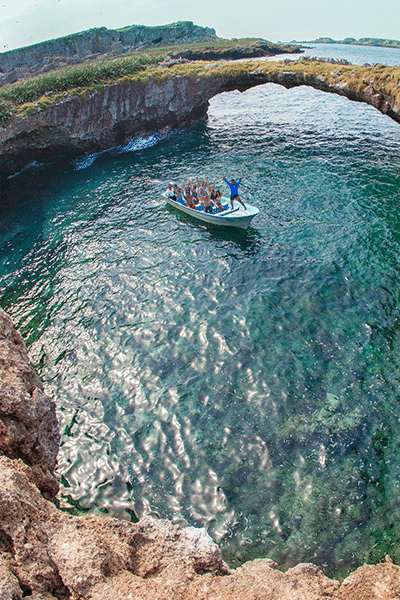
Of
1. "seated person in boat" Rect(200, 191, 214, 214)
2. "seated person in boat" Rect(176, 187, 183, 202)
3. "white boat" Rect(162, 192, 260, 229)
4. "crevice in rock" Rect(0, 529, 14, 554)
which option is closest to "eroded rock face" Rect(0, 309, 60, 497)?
"crevice in rock" Rect(0, 529, 14, 554)

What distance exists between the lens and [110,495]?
10.3m

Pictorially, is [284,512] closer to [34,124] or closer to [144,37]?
[34,124]

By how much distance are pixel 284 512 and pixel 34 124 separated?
37.6 m

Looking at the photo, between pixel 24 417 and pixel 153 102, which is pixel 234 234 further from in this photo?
pixel 153 102

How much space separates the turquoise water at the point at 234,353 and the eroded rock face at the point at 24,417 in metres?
0.98

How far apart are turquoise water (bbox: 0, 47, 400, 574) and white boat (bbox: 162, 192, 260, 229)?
2.25 ft

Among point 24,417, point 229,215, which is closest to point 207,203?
point 229,215

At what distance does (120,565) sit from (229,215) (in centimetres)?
1886

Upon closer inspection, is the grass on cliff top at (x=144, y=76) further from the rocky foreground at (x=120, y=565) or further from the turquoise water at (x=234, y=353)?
the rocky foreground at (x=120, y=565)

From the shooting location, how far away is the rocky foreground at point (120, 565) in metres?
5.70

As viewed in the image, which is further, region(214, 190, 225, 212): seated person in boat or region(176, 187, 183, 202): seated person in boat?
region(176, 187, 183, 202): seated person in boat

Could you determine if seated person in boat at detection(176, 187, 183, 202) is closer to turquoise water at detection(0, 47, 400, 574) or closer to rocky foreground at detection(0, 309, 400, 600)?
turquoise water at detection(0, 47, 400, 574)

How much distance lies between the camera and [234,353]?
14.4m

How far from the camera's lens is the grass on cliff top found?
102 feet
